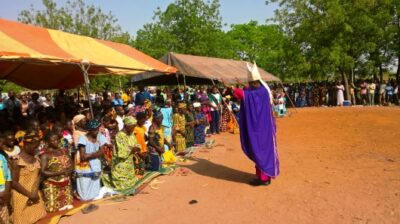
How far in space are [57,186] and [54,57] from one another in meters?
2.35

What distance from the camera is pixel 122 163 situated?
6.61 meters

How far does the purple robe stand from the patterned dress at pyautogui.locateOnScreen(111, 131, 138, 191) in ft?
6.43

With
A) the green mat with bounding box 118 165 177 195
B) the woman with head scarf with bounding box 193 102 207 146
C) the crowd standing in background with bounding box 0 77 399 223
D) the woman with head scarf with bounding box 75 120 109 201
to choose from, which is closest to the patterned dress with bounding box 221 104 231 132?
the woman with head scarf with bounding box 193 102 207 146

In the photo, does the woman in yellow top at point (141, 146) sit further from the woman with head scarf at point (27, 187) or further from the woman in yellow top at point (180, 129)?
the woman with head scarf at point (27, 187)

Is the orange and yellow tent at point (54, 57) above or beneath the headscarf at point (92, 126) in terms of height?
above

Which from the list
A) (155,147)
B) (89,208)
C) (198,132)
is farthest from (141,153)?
(198,132)

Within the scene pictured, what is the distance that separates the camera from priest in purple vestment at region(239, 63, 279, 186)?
662 centimetres

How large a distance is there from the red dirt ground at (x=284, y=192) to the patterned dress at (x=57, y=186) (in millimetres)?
381

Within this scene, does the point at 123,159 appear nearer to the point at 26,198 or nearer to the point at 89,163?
the point at 89,163

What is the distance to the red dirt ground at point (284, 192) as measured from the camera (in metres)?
5.25

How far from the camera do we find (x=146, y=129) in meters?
8.09

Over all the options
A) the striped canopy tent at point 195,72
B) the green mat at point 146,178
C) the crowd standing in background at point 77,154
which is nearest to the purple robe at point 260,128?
the crowd standing in background at point 77,154

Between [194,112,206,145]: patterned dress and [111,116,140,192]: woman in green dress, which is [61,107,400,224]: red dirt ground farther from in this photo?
[194,112,206,145]: patterned dress

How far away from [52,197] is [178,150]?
4.55 meters
